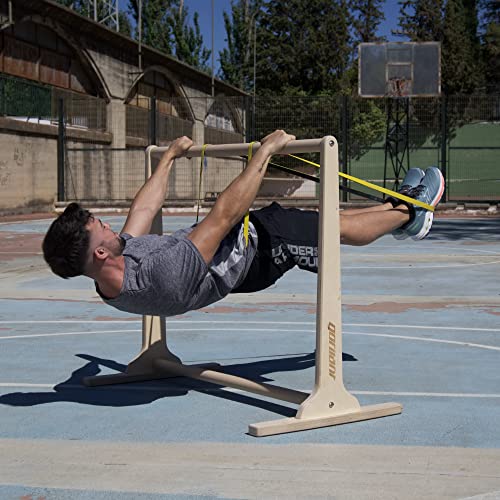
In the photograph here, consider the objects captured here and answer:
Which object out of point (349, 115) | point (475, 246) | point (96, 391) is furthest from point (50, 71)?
point (96, 391)

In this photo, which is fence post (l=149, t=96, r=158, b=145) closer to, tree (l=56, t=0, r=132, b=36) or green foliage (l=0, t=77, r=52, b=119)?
green foliage (l=0, t=77, r=52, b=119)

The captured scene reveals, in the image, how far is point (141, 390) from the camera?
15.4 ft

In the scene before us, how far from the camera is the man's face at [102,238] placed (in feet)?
12.3

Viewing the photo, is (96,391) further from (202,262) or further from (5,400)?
(202,262)

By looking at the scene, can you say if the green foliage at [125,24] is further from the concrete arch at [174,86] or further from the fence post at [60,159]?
the fence post at [60,159]

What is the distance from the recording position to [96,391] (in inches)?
184

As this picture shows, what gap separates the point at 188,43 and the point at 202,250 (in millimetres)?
52332

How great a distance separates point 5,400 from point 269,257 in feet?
4.99

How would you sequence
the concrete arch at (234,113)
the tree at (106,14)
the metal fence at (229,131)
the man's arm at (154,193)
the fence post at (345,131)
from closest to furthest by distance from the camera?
1. the man's arm at (154,193)
2. the fence post at (345,131)
3. the metal fence at (229,131)
4. the concrete arch at (234,113)
5. the tree at (106,14)

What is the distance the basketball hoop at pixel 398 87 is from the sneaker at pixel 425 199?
2178 cm

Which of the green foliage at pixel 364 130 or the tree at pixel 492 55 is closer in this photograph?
the green foliage at pixel 364 130

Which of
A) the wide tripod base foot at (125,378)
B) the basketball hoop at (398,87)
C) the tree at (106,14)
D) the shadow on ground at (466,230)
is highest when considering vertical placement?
the tree at (106,14)

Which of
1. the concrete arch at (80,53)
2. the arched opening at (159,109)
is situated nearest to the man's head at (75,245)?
the concrete arch at (80,53)

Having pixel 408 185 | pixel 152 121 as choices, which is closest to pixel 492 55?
pixel 152 121
